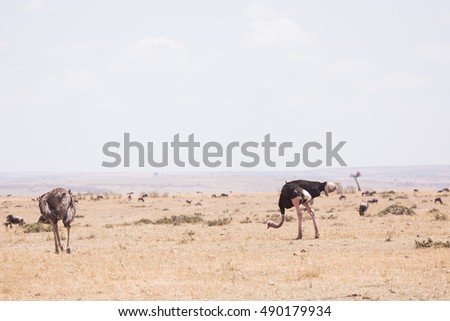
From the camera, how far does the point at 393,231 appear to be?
2459 cm

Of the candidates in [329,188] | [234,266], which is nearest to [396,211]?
[329,188]

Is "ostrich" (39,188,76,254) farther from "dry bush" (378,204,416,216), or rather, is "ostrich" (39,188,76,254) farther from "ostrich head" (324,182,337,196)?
"dry bush" (378,204,416,216)

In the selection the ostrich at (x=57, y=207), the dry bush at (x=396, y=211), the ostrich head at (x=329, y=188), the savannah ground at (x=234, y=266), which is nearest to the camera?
the savannah ground at (x=234, y=266)

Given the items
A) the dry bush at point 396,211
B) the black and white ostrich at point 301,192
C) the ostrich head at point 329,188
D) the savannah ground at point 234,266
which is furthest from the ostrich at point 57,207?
the dry bush at point 396,211

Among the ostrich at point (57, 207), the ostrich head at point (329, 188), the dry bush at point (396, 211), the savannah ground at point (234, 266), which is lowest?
the savannah ground at point (234, 266)

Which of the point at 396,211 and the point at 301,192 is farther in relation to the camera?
the point at 396,211

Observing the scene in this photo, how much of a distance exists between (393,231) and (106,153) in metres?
40.8

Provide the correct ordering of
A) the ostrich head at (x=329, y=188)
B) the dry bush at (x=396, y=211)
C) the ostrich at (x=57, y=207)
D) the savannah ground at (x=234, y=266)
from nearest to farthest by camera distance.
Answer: the savannah ground at (x=234, y=266) → the ostrich at (x=57, y=207) → the ostrich head at (x=329, y=188) → the dry bush at (x=396, y=211)

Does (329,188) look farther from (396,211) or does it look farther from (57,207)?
(396,211)

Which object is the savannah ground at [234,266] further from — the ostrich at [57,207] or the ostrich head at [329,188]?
the ostrich head at [329,188]

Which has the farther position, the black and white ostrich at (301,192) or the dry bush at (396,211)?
the dry bush at (396,211)

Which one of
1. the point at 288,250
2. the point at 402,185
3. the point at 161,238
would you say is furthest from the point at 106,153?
the point at 402,185
